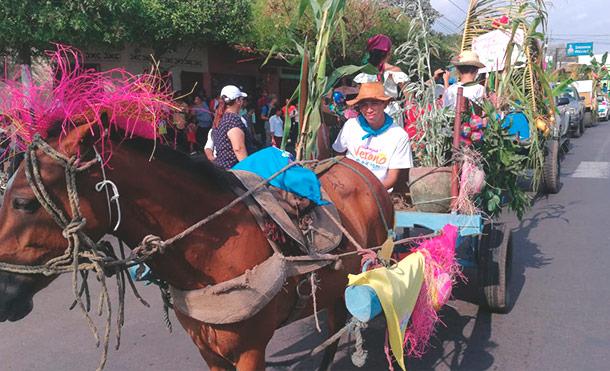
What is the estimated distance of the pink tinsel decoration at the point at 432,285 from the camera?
9.39 ft

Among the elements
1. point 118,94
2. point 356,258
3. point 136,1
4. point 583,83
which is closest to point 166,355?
point 356,258

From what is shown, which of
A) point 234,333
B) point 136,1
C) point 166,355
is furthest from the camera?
point 136,1

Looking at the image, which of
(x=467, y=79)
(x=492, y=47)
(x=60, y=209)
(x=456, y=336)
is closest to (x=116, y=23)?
(x=492, y=47)

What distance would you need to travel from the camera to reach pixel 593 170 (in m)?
12.0

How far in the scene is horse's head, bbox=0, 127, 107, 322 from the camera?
1.78 m

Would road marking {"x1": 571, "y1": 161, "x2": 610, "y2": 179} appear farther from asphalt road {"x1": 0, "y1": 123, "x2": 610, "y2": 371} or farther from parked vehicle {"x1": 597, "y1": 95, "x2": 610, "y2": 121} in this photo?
parked vehicle {"x1": 597, "y1": 95, "x2": 610, "y2": 121}

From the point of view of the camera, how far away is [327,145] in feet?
13.8

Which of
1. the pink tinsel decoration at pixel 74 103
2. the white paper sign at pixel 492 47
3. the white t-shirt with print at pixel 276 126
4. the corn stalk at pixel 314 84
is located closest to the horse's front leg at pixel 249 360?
the pink tinsel decoration at pixel 74 103

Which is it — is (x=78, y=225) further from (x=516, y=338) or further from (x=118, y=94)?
(x=516, y=338)

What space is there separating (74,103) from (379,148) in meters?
2.44

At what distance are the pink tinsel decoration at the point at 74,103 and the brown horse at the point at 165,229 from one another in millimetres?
71

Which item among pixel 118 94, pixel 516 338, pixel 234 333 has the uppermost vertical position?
pixel 118 94

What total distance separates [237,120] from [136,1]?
793cm

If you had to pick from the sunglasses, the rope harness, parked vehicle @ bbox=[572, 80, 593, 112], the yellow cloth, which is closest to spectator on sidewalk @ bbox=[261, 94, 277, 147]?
the sunglasses
